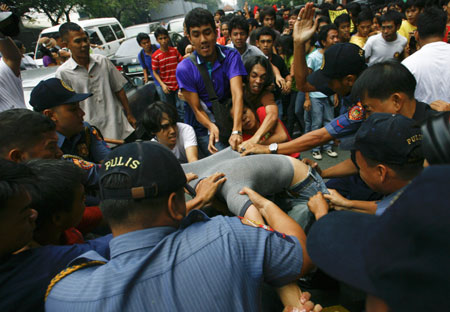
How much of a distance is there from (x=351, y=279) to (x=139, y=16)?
42.4 metres

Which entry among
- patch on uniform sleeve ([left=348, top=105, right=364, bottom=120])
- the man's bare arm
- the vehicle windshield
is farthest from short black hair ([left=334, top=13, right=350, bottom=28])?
the vehicle windshield

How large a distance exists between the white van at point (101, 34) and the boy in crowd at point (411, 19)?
10.2 m

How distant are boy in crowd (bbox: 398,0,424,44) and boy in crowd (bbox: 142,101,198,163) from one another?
484cm

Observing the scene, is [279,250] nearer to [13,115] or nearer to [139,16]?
[13,115]

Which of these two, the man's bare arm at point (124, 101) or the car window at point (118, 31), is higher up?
the car window at point (118, 31)

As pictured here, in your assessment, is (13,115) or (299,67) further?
(299,67)

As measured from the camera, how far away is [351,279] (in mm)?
662

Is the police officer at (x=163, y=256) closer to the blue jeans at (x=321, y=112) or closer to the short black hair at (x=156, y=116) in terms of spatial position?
the short black hair at (x=156, y=116)

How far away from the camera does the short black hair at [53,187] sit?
1.33m

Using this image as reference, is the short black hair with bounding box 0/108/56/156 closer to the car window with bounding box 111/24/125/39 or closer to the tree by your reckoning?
the car window with bounding box 111/24/125/39

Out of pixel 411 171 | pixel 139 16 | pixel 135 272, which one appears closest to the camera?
pixel 135 272

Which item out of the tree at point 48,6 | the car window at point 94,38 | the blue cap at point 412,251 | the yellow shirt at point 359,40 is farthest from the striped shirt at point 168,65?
the tree at point 48,6

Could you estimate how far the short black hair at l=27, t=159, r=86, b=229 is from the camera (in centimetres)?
133

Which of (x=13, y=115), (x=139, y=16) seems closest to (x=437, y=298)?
(x=13, y=115)
